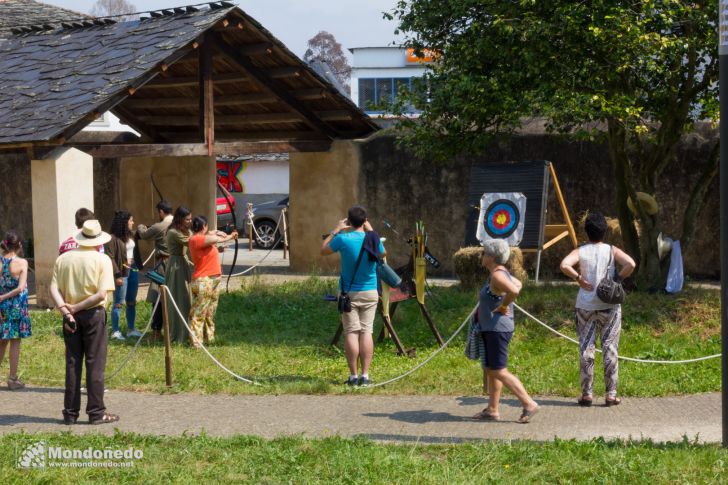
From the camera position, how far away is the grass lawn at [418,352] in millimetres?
10266

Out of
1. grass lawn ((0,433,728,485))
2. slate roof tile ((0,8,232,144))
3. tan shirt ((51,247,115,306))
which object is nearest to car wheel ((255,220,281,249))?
slate roof tile ((0,8,232,144))

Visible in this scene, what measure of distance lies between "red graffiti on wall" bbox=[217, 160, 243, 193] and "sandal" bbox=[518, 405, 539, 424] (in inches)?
1185

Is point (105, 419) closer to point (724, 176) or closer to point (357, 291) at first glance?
point (357, 291)

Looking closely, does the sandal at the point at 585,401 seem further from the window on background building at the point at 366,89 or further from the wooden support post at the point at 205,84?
the window on background building at the point at 366,89

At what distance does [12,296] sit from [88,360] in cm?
206

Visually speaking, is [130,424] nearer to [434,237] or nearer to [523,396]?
[523,396]

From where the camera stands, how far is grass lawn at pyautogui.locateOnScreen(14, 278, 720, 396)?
10266 millimetres

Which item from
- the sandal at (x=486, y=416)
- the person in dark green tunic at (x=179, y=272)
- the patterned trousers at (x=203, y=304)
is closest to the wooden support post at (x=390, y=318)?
the patterned trousers at (x=203, y=304)

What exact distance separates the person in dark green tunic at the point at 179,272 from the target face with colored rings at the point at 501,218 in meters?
5.46

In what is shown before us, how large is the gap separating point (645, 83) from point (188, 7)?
8.07m

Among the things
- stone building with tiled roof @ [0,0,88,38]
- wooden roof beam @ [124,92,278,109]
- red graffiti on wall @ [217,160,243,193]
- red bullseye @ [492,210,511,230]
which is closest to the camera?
red bullseye @ [492,210,511,230]

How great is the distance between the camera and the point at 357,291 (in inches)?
403

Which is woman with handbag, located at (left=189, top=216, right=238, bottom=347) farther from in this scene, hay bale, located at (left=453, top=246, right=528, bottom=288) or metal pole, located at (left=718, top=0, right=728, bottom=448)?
metal pole, located at (left=718, top=0, right=728, bottom=448)

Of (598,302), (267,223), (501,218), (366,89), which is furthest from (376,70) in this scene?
(598,302)
